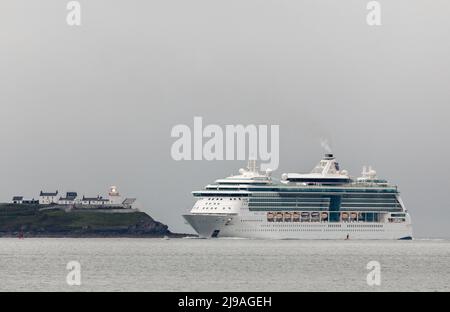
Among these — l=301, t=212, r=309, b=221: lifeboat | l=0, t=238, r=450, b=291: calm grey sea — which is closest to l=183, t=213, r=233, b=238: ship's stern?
l=301, t=212, r=309, b=221: lifeboat

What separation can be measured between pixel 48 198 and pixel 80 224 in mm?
19516

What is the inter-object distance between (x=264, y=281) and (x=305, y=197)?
247 feet

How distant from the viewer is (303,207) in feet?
459

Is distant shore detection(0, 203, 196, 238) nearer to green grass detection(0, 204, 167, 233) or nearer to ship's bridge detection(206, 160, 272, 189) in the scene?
green grass detection(0, 204, 167, 233)

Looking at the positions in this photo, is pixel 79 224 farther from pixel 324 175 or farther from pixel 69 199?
pixel 324 175

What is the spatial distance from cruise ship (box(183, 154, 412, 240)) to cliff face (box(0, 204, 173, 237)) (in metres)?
37.0

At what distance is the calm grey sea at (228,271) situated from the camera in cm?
6259

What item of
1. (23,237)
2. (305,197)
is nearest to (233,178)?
(305,197)

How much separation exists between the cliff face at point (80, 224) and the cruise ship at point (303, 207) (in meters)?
37.0

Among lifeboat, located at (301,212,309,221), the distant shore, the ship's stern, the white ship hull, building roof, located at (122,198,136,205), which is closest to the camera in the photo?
the ship's stern

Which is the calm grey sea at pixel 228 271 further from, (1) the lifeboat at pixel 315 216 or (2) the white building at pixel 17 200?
(2) the white building at pixel 17 200

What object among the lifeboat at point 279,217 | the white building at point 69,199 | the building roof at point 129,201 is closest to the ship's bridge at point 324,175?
the lifeboat at point 279,217

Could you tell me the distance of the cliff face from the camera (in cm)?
17562
